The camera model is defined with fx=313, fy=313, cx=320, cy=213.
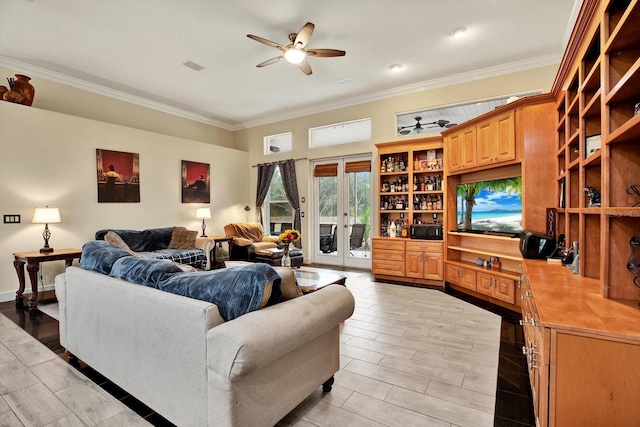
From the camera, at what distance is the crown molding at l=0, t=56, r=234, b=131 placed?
471cm

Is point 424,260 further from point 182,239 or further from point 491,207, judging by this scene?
point 182,239

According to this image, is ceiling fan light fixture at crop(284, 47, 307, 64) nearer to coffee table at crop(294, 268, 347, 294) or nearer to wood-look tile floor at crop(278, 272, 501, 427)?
coffee table at crop(294, 268, 347, 294)

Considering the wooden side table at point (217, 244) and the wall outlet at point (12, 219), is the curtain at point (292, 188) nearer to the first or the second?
the wooden side table at point (217, 244)

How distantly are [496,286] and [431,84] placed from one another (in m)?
3.58

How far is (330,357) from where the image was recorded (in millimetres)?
2133

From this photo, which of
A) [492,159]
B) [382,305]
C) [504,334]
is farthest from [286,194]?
[504,334]

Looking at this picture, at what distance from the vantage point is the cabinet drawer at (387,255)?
537cm

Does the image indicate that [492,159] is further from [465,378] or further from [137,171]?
[137,171]

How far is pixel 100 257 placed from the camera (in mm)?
2398

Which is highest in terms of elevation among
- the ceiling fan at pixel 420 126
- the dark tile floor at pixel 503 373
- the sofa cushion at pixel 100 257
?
the ceiling fan at pixel 420 126

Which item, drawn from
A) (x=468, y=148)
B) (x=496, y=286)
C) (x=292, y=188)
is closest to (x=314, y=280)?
(x=496, y=286)

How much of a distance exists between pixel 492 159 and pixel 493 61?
1.75 meters

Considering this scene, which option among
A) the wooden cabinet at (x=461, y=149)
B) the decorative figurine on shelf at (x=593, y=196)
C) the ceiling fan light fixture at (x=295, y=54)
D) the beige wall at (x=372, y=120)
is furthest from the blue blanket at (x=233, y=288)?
the beige wall at (x=372, y=120)

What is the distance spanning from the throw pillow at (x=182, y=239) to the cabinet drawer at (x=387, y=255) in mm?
3431
